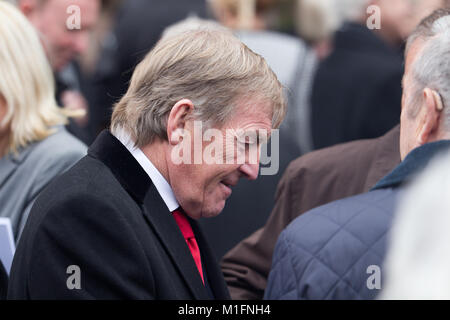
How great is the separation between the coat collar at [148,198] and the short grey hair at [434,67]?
72 cm

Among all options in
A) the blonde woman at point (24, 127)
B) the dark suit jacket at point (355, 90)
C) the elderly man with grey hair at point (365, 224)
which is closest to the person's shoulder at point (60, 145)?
the blonde woman at point (24, 127)

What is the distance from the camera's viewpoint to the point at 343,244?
1.72 metres

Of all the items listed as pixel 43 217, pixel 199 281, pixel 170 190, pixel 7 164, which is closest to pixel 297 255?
pixel 199 281

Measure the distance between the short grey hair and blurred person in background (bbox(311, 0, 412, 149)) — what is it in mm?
2247

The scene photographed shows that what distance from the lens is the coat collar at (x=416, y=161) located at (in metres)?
1.74

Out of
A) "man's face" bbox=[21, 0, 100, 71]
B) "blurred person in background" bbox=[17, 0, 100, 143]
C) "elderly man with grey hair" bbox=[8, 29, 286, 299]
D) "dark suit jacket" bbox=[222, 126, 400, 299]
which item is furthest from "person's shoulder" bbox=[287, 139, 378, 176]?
"man's face" bbox=[21, 0, 100, 71]

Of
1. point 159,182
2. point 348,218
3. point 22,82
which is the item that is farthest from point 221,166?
point 22,82

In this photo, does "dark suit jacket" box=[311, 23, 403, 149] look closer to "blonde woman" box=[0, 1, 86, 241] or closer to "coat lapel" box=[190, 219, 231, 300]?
"blonde woman" box=[0, 1, 86, 241]

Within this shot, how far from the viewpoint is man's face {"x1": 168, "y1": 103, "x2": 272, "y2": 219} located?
80.5 inches

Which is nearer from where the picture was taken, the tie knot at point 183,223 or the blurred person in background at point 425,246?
the blurred person in background at point 425,246

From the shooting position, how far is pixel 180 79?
1.99 m

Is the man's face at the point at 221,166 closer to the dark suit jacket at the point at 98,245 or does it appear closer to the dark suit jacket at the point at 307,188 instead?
the dark suit jacket at the point at 98,245

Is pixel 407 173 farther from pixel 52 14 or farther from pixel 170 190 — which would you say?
pixel 52 14

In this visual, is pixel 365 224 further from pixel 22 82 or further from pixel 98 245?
pixel 22 82
